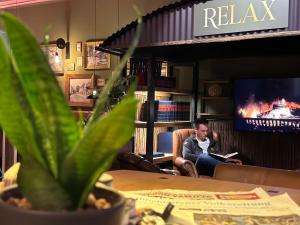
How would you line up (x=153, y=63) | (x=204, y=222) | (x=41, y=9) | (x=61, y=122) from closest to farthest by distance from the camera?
1. (x=61, y=122)
2. (x=204, y=222)
3. (x=153, y=63)
4. (x=41, y=9)

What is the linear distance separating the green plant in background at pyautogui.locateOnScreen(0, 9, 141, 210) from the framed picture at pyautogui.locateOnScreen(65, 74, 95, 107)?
5.82m

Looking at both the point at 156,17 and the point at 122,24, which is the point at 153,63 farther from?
the point at 122,24

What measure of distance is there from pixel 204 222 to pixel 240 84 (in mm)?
4614

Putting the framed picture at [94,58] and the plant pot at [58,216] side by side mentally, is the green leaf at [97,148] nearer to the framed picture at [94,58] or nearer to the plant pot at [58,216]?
the plant pot at [58,216]

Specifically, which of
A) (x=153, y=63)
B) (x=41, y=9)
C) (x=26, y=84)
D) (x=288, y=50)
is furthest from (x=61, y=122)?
(x=41, y=9)

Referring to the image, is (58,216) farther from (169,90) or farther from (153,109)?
(169,90)

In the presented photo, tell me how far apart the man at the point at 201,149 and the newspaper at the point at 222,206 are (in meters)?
3.52

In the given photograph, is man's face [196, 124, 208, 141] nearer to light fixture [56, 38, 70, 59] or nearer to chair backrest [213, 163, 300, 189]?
light fixture [56, 38, 70, 59]

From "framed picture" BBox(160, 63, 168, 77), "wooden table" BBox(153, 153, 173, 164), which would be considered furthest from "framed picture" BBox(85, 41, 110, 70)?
"wooden table" BBox(153, 153, 173, 164)

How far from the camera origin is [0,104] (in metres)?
→ 0.49

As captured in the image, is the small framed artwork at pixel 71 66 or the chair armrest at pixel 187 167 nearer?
the chair armrest at pixel 187 167

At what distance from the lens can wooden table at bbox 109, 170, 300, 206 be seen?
125 centimetres

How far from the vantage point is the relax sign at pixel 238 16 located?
3701 mm

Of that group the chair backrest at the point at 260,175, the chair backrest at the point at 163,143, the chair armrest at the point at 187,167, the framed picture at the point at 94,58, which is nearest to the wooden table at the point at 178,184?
the chair backrest at the point at 260,175
